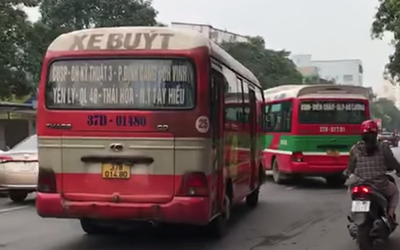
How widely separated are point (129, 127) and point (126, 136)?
0.11 meters

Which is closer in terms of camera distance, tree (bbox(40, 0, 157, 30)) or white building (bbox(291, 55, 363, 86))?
tree (bbox(40, 0, 157, 30))

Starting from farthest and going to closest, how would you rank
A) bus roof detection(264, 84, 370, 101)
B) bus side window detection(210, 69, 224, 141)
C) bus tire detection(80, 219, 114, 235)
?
bus roof detection(264, 84, 370, 101) → bus tire detection(80, 219, 114, 235) → bus side window detection(210, 69, 224, 141)

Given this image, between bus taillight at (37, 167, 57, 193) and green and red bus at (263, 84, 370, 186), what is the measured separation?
383 inches

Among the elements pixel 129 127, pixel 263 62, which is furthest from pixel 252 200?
pixel 263 62

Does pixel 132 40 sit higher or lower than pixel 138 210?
higher

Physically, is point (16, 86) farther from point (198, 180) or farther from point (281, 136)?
point (198, 180)

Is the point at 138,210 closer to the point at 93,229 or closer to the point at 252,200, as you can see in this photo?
the point at 93,229

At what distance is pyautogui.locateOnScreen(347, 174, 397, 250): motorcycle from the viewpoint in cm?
745

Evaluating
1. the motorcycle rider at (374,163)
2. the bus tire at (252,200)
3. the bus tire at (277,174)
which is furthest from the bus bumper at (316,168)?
the motorcycle rider at (374,163)

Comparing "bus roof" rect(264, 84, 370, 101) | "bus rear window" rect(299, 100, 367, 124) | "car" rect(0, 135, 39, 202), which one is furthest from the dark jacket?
"bus roof" rect(264, 84, 370, 101)

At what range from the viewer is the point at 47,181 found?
794 centimetres

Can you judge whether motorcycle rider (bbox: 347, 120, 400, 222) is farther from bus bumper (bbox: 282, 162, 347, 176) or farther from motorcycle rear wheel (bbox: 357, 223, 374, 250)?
bus bumper (bbox: 282, 162, 347, 176)

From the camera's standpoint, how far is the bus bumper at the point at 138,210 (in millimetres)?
7633

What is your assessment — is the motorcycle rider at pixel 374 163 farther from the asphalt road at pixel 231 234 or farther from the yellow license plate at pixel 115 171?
the yellow license plate at pixel 115 171
